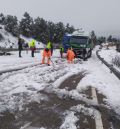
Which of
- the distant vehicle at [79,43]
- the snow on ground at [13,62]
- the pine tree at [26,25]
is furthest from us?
the pine tree at [26,25]

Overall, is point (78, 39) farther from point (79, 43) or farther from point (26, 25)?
point (26, 25)

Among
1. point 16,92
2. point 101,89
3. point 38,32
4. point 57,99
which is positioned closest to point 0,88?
point 16,92

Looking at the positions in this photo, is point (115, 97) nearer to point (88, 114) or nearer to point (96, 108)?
point (96, 108)

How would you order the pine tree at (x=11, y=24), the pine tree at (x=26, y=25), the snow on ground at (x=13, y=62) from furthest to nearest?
the pine tree at (x=26, y=25)
the pine tree at (x=11, y=24)
the snow on ground at (x=13, y=62)

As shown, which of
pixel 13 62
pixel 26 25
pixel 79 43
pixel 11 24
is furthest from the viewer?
pixel 26 25

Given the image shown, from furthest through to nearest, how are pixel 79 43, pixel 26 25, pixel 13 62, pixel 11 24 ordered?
1. pixel 26 25
2. pixel 11 24
3. pixel 79 43
4. pixel 13 62

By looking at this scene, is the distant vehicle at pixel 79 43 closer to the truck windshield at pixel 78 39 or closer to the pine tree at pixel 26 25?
the truck windshield at pixel 78 39

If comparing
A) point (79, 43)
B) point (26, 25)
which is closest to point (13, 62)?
point (79, 43)

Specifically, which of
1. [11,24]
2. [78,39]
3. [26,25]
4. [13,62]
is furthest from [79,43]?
[26,25]

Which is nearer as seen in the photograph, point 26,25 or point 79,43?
point 79,43

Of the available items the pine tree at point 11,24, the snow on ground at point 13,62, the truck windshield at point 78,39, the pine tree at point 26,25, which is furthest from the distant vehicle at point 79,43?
the pine tree at point 26,25

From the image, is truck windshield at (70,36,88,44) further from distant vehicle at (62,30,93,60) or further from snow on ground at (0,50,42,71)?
snow on ground at (0,50,42,71)

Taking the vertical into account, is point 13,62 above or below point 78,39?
below

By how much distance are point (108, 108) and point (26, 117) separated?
2.34 m
